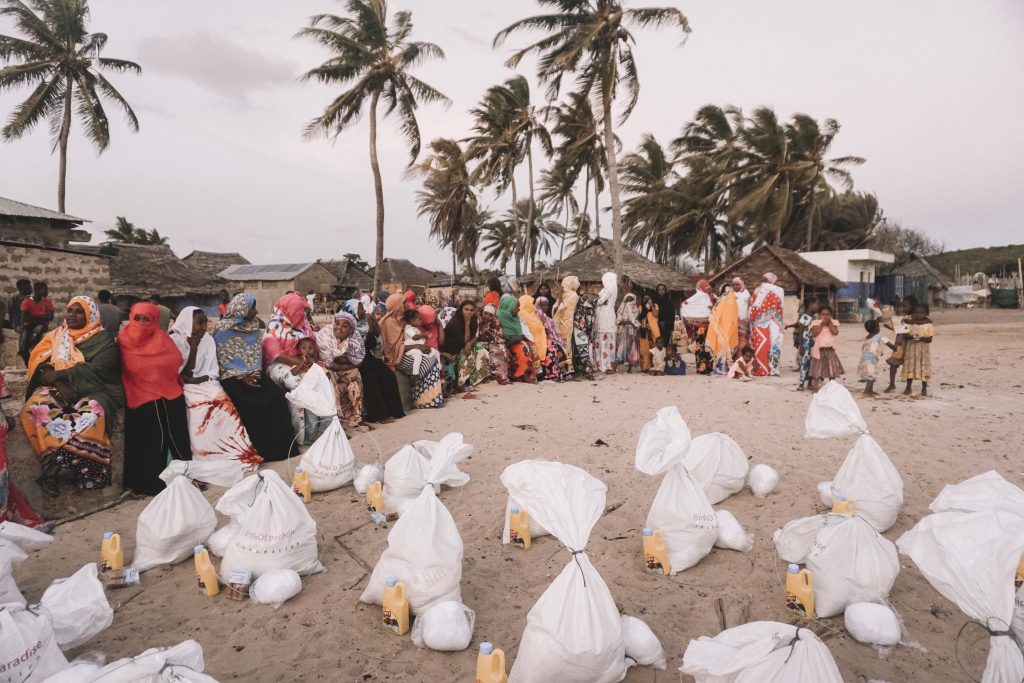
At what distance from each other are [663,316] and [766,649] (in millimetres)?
9112

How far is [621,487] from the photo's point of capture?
13.0ft

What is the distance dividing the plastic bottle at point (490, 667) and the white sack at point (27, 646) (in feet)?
4.37

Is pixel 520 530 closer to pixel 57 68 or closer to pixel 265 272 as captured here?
pixel 57 68

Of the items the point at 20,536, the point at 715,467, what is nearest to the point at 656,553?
the point at 715,467

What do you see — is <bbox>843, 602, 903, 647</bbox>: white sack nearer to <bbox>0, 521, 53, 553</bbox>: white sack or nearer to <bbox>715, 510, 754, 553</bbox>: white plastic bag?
<bbox>715, 510, 754, 553</bbox>: white plastic bag

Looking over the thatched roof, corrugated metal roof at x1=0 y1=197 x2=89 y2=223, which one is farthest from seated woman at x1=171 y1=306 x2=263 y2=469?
the thatched roof

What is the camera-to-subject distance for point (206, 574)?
8.78ft

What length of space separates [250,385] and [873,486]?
4664 mm

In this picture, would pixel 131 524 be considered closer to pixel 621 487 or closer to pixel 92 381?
pixel 92 381

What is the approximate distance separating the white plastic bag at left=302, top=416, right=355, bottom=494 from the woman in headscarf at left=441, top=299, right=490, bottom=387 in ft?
11.9

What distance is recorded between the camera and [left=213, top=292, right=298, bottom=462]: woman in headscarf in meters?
4.70

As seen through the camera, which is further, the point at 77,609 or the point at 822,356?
the point at 822,356

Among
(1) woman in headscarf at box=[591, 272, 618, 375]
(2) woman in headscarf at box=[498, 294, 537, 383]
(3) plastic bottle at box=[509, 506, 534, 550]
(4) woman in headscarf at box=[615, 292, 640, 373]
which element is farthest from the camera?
(4) woman in headscarf at box=[615, 292, 640, 373]

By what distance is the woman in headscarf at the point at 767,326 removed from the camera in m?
8.45
